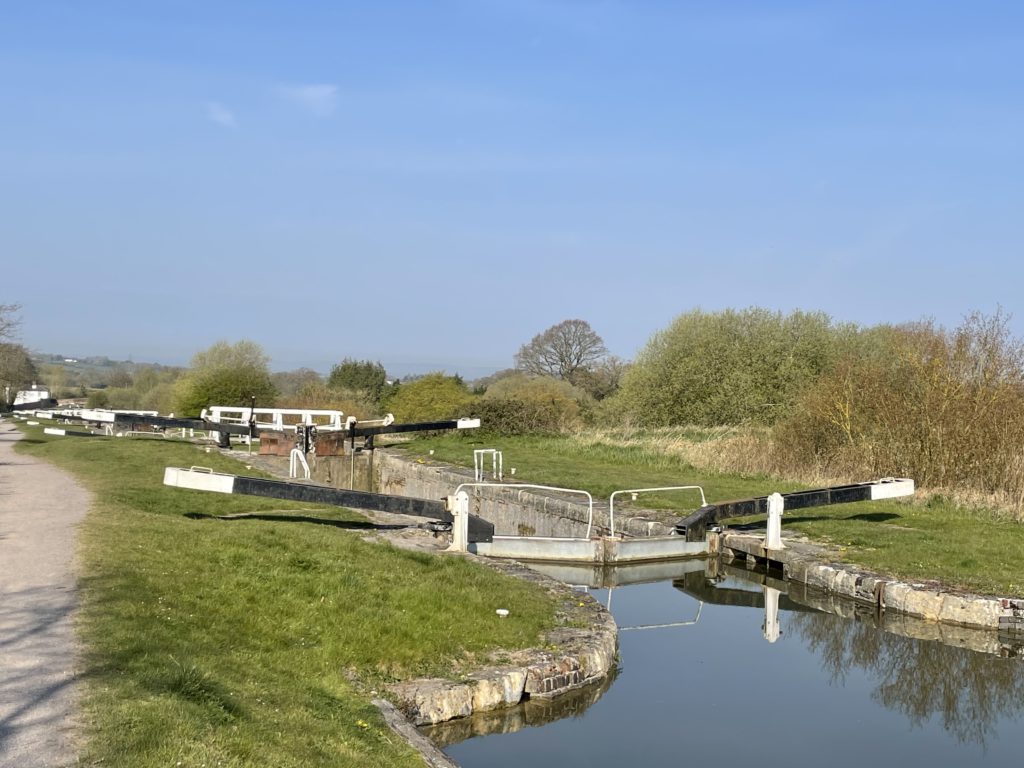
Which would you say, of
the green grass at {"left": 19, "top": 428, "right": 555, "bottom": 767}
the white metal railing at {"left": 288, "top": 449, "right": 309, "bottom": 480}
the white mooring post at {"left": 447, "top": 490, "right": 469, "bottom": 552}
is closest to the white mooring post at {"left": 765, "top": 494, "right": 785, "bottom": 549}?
the white mooring post at {"left": 447, "top": 490, "right": 469, "bottom": 552}

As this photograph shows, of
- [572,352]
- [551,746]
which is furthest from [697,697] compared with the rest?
[572,352]

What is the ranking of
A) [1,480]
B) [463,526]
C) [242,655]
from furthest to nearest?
1. [1,480]
2. [463,526]
3. [242,655]

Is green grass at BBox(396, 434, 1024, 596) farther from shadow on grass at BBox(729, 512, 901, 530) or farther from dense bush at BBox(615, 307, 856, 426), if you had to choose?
dense bush at BBox(615, 307, 856, 426)

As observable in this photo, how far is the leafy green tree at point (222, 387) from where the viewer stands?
39.2m

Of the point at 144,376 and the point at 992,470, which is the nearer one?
the point at 992,470

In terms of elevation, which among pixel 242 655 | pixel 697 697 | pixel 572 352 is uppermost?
pixel 572 352

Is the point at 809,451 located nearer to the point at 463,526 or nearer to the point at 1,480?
the point at 463,526

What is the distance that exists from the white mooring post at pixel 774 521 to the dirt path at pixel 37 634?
314 inches

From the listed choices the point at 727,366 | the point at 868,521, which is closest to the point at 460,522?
the point at 868,521

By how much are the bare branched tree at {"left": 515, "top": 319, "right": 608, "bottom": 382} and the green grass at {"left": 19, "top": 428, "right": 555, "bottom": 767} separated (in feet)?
150

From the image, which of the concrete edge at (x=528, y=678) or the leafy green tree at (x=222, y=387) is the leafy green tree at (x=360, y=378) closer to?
the leafy green tree at (x=222, y=387)

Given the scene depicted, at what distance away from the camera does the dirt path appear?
392 cm

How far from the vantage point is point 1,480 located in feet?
45.0

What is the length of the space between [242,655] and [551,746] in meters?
2.10
